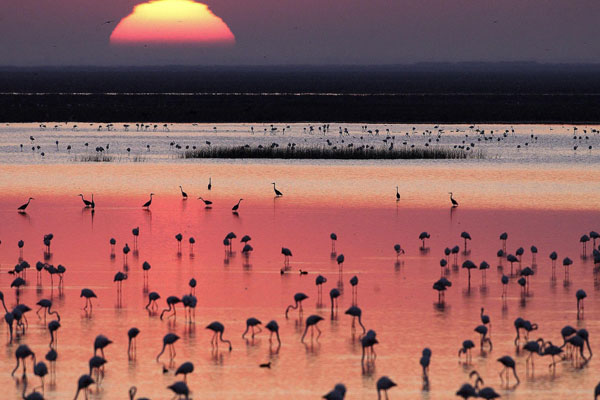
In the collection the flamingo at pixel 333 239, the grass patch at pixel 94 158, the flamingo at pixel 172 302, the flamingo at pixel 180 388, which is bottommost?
the flamingo at pixel 180 388

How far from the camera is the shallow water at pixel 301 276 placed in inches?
535

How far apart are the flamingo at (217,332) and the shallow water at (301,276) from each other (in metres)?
0.12

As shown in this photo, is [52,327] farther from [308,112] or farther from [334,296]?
[308,112]

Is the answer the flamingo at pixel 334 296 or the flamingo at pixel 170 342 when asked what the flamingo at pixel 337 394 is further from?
the flamingo at pixel 334 296

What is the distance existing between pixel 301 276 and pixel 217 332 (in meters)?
4.89

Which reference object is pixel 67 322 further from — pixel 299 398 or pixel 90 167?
pixel 90 167

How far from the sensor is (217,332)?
48.6 feet

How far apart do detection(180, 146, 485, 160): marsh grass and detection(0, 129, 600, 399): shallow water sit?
8.53 meters

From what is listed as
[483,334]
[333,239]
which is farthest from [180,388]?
[333,239]

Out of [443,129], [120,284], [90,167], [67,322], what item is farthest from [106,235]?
[443,129]

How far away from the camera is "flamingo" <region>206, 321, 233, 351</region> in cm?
1444

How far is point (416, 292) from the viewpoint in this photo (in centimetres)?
1831

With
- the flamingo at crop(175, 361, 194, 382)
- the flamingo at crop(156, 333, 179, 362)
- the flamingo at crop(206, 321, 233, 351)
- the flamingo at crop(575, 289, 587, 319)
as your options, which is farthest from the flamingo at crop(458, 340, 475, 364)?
the flamingo at crop(156, 333, 179, 362)

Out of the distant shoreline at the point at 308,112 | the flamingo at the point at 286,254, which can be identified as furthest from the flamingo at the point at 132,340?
the distant shoreline at the point at 308,112
